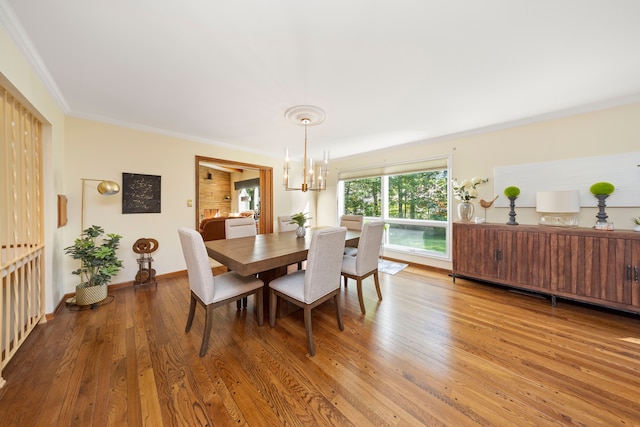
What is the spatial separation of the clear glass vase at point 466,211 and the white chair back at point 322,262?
2336mm

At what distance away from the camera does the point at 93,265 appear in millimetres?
2504

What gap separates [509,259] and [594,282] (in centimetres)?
69

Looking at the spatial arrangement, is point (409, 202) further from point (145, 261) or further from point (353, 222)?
point (145, 261)

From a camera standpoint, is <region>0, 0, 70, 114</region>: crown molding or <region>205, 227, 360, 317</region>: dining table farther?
<region>205, 227, 360, 317</region>: dining table

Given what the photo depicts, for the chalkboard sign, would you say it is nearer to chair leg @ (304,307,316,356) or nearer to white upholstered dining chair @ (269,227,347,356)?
white upholstered dining chair @ (269,227,347,356)

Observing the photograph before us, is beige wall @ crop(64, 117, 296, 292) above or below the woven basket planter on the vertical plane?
above

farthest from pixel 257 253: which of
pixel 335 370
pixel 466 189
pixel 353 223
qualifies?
pixel 466 189

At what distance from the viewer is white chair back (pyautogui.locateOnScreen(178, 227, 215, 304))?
1678mm

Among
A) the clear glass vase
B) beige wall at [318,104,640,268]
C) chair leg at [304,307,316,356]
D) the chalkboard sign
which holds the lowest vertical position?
chair leg at [304,307,316,356]

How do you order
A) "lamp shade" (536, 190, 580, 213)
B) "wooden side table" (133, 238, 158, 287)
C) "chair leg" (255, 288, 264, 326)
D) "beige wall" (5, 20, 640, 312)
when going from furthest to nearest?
1. "wooden side table" (133, 238, 158, 287)
2. "lamp shade" (536, 190, 580, 213)
3. "beige wall" (5, 20, 640, 312)
4. "chair leg" (255, 288, 264, 326)

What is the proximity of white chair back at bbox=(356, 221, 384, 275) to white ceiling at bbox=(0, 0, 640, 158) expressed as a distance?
135 centimetres

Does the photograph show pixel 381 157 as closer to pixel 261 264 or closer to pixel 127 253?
pixel 261 264

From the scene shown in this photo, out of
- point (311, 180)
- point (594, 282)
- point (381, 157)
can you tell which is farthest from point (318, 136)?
point (594, 282)

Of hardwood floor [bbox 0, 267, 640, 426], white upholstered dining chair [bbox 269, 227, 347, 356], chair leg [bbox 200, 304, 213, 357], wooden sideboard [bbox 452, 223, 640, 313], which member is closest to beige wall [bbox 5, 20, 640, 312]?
wooden sideboard [bbox 452, 223, 640, 313]
